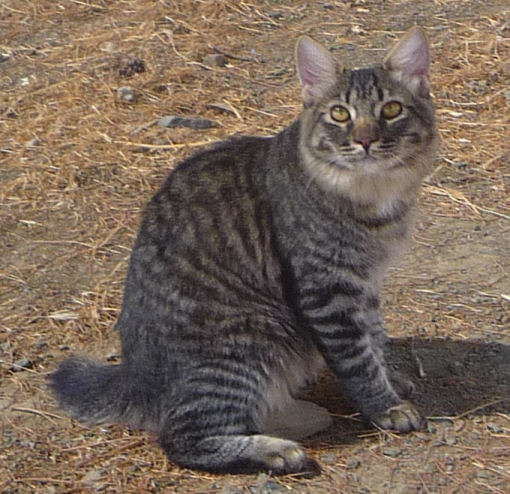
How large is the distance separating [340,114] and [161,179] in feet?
8.13

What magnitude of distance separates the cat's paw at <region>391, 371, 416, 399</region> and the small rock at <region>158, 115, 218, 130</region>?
9.72 feet

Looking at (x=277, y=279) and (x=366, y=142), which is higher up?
(x=366, y=142)

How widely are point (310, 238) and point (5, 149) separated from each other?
11.2 ft

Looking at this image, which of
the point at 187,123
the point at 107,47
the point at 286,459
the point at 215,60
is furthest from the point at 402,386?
the point at 107,47

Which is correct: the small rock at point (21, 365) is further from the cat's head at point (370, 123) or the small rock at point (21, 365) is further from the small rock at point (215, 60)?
the small rock at point (215, 60)

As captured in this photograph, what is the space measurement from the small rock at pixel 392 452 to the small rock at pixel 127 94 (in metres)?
3.98

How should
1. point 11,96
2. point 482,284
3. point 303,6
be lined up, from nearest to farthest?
point 482,284 → point 11,96 → point 303,6

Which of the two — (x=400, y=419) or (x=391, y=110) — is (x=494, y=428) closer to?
(x=400, y=419)

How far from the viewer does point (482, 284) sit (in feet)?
18.9

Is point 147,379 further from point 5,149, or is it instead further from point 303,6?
point 303,6

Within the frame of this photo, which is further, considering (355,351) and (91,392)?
(91,392)

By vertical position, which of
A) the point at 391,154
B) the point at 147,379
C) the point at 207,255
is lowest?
the point at 147,379

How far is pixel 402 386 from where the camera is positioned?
5.00m

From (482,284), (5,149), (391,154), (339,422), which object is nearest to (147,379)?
(339,422)
